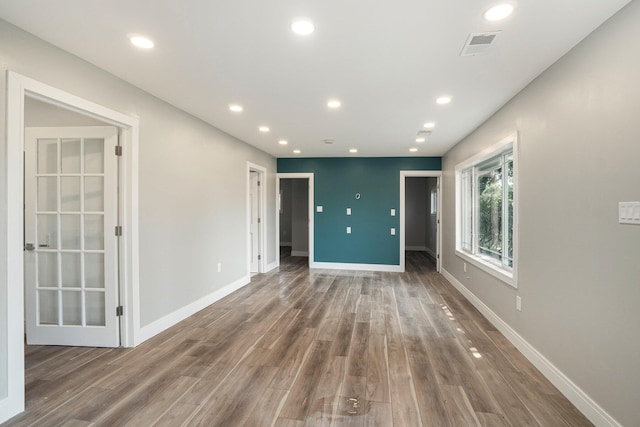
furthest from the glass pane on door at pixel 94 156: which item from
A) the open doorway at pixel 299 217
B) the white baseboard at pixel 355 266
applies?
the open doorway at pixel 299 217

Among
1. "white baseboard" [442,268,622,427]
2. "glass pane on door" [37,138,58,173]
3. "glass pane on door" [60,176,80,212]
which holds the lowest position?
"white baseboard" [442,268,622,427]

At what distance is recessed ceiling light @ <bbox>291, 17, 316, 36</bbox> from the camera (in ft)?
6.14

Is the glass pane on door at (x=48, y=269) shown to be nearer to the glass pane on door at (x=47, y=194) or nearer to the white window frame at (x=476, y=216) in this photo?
the glass pane on door at (x=47, y=194)

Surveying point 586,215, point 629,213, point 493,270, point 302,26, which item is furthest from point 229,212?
point 629,213

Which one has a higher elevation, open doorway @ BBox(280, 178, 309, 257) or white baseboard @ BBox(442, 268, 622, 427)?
open doorway @ BBox(280, 178, 309, 257)

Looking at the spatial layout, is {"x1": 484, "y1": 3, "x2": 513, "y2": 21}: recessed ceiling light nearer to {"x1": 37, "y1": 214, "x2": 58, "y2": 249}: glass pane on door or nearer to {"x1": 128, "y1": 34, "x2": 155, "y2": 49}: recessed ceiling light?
{"x1": 128, "y1": 34, "x2": 155, "y2": 49}: recessed ceiling light

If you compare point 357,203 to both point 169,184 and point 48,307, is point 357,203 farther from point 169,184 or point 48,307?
point 48,307

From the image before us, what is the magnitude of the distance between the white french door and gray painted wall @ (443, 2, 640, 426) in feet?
12.3

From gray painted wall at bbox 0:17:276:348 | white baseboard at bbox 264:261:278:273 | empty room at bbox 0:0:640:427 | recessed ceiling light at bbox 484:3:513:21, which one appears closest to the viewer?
recessed ceiling light at bbox 484:3:513:21

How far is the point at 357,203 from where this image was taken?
674 centimetres

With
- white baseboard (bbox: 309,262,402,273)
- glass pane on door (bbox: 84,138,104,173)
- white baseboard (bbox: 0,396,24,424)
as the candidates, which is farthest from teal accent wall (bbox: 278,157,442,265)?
white baseboard (bbox: 0,396,24,424)

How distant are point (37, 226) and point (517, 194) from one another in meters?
4.59

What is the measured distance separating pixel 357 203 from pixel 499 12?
5056 millimetres

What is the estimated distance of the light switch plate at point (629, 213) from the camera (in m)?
1.62
